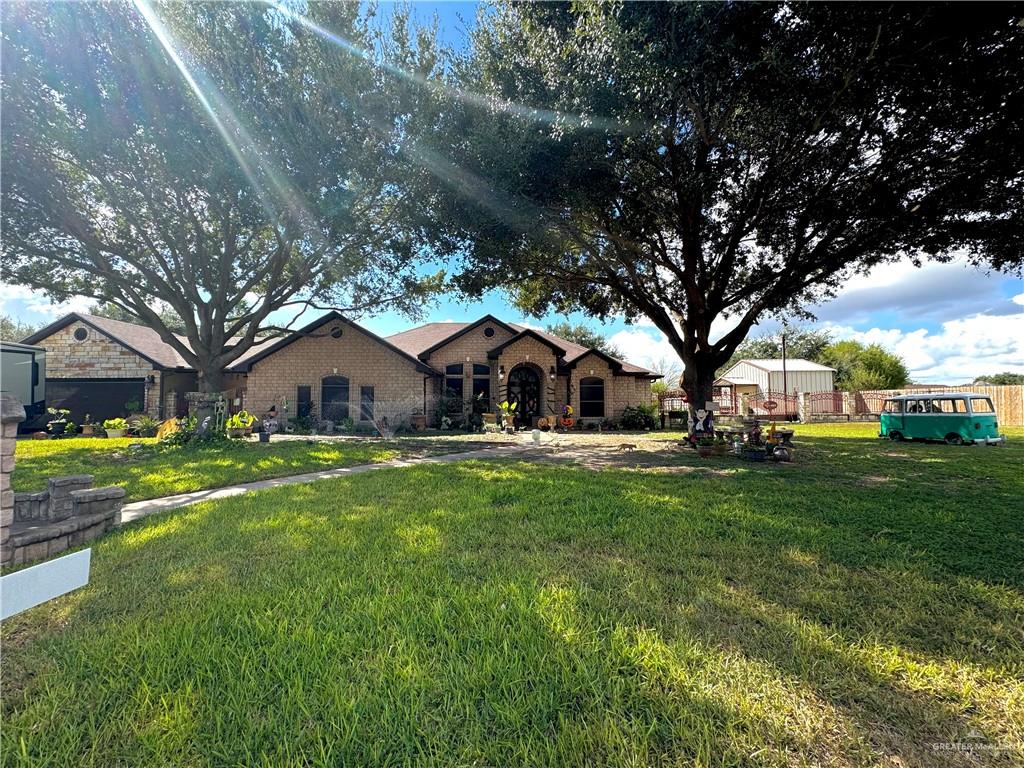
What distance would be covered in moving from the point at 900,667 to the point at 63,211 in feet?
59.9

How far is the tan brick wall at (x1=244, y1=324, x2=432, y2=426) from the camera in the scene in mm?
18984

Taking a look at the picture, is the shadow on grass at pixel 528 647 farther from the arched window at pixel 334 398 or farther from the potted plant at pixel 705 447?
the arched window at pixel 334 398

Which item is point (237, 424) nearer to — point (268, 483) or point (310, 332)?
point (310, 332)

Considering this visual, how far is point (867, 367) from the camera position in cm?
4175

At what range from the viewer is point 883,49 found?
702 cm

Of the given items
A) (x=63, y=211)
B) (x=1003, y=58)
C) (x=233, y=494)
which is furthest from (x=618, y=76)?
(x=63, y=211)

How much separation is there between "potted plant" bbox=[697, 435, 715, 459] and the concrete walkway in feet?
15.6

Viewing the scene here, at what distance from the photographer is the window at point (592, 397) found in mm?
21891

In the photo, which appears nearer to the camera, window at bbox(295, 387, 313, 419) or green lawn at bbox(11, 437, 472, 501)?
green lawn at bbox(11, 437, 472, 501)

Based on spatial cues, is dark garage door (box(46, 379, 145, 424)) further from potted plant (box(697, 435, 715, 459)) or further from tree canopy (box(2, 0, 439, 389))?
potted plant (box(697, 435, 715, 459))

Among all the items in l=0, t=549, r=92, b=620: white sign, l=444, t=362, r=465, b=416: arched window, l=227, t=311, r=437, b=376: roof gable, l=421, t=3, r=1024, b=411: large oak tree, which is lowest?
l=0, t=549, r=92, b=620: white sign

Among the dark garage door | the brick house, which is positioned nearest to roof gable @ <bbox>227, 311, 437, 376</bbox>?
the brick house

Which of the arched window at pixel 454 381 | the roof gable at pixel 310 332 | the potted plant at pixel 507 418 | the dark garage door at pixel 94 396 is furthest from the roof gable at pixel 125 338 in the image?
the potted plant at pixel 507 418

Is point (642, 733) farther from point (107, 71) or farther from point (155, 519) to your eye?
point (107, 71)
